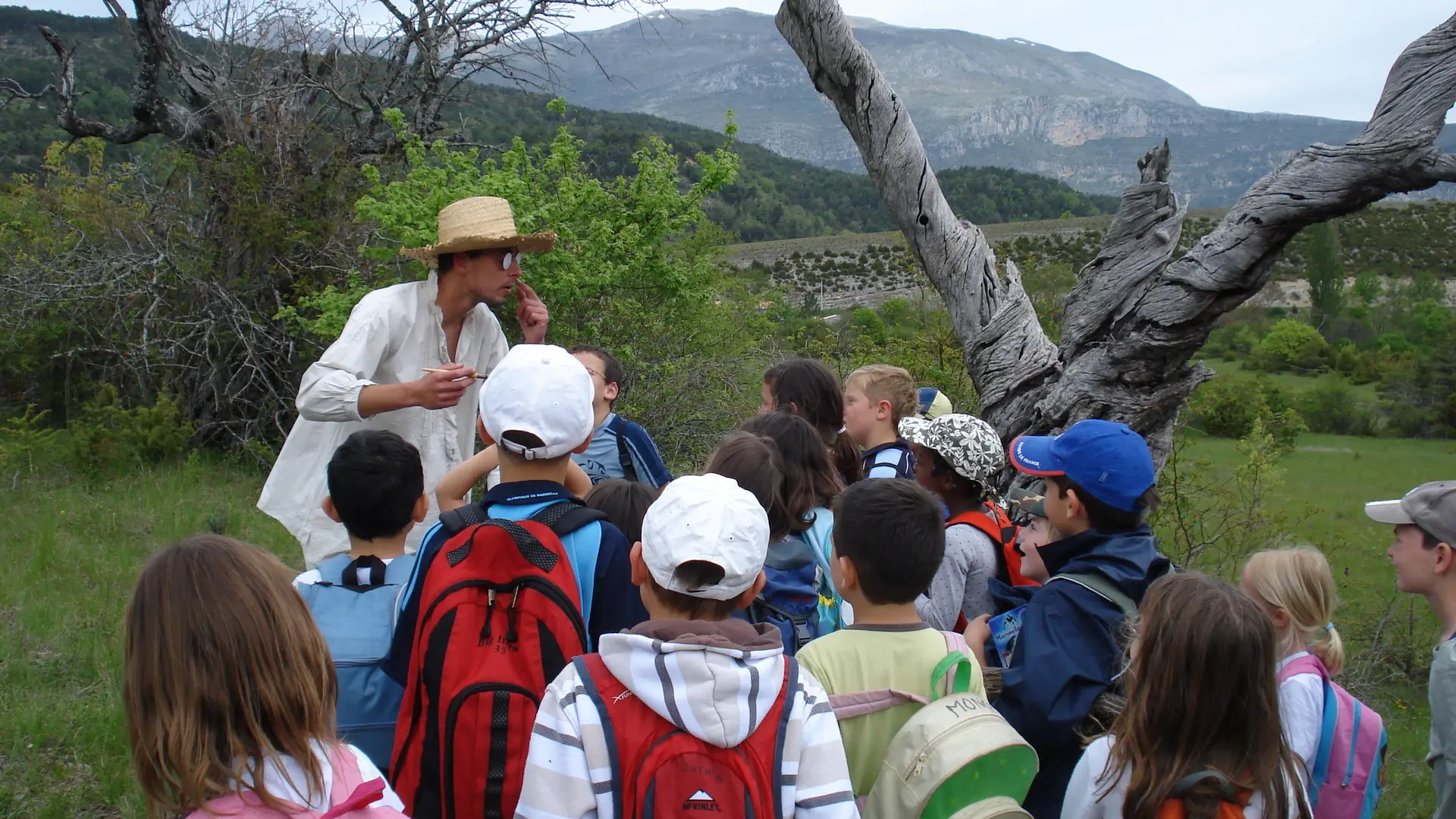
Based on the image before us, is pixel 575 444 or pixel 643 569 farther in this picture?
pixel 575 444

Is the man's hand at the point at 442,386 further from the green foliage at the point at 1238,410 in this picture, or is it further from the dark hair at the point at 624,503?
the green foliage at the point at 1238,410

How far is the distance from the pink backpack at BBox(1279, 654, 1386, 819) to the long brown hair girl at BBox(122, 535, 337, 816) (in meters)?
2.56

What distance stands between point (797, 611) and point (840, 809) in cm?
101

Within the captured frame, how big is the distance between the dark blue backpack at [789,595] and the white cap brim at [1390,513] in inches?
62.9

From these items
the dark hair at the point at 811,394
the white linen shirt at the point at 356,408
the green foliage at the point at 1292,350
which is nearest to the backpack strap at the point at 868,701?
the white linen shirt at the point at 356,408

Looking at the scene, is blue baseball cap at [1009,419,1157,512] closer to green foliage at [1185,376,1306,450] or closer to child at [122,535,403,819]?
child at [122,535,403,819]

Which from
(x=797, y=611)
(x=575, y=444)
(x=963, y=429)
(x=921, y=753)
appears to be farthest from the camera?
(x=963, y=429)

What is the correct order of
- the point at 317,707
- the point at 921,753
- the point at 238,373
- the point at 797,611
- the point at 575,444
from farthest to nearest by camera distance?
the point at 238,373 < the point at 797,611 < the point at 575,444 < the point at 921,753 < the point at 317,707

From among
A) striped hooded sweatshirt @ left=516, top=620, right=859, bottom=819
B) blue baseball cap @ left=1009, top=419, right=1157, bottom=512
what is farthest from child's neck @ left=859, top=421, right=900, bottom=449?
striped hooded sweatshirt @ left=516, top=620, right=859, bottom=819

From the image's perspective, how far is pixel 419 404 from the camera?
3.21 m

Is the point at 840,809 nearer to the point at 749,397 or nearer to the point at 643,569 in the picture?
the point at 643,569

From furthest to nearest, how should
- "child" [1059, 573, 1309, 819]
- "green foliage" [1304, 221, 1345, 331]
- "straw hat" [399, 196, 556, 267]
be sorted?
"green foliage" [1304, 221, 1345, 331] < "straw hat" [399, 196, 556, 267] < "child" [1059, 573, 1309, 819]

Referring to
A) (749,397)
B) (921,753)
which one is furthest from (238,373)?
(921,753)

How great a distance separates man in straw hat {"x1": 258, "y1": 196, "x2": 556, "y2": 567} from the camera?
3219 millimetres
